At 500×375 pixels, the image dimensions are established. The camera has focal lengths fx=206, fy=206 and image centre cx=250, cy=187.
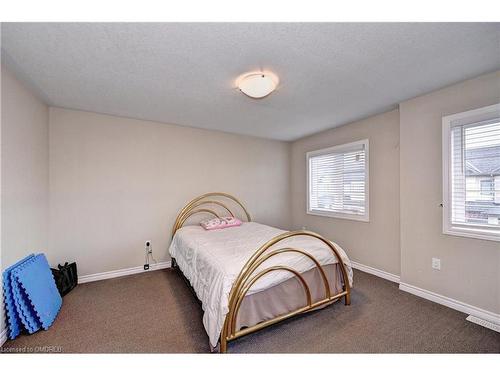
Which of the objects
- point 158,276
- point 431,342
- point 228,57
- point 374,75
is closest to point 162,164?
point 158,276

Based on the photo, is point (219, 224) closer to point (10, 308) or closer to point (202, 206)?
point (202, 206)

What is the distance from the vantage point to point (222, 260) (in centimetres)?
181

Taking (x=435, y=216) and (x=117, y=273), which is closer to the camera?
(x=435, y=216)

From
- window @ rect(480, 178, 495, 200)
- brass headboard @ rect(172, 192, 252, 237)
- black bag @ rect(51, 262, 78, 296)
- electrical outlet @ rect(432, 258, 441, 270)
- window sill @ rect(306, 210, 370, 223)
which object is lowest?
black bag @ rect(51, 262, 78, 296)

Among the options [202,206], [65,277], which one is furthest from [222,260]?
[65,277]

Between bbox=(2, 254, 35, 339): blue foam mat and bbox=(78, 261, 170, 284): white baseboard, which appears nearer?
bbox=(2, 254, 35, 339): blue foam mat

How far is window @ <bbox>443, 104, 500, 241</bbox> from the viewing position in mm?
1903

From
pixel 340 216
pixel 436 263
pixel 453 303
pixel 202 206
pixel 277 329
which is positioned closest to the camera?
pixel 277 329

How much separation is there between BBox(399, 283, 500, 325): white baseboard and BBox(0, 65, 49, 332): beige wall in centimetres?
396

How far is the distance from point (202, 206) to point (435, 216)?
10.4 feet

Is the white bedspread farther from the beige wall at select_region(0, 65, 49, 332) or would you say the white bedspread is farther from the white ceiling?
the white ceiling

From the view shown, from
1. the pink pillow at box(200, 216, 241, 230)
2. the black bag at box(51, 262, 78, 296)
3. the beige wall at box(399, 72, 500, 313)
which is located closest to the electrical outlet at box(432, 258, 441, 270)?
the beige wall at box(399, 72, 500, 313)
